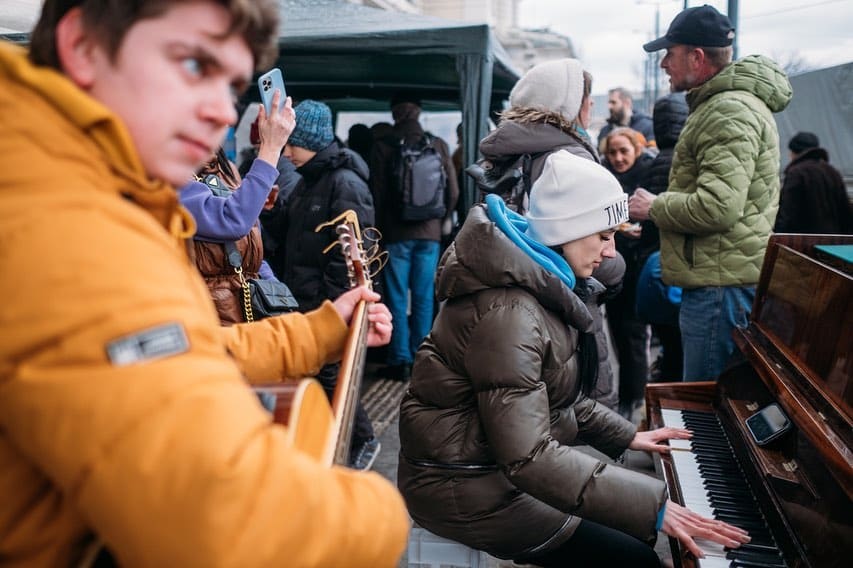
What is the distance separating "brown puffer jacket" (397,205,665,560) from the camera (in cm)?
198

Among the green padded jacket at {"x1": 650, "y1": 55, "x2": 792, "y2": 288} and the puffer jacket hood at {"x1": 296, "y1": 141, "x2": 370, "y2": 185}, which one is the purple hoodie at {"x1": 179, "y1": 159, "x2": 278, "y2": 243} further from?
the green padded jacket at {"x1": 650, "y1": 55, "x2": 792, "y2": 288}

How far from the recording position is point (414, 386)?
90.7 inches

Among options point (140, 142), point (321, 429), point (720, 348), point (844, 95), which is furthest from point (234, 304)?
point (844, 95)

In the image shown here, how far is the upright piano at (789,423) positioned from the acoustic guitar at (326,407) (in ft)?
3.65

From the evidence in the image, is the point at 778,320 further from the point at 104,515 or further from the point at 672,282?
the point at 104,515

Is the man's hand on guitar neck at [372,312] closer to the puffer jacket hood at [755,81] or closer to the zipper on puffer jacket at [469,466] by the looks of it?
the zipper on puffer jacket at [469,466]

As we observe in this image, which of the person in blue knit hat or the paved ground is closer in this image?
the paved ground

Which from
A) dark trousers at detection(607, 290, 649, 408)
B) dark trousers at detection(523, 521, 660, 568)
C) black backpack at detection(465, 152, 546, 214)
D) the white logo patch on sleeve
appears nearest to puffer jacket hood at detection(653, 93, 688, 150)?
dark trousers at detection(607, 290, 649, 408)

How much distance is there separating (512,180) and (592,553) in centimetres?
171

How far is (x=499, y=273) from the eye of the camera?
A: 2061 mm

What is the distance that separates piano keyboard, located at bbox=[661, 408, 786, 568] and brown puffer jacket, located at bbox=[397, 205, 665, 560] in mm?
227

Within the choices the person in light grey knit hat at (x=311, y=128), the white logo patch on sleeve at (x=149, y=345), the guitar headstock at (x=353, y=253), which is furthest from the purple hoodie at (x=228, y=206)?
the white logo patch on sleeve at (x=149, y=345)

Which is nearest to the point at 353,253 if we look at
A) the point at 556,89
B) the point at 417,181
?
the point at 556,89

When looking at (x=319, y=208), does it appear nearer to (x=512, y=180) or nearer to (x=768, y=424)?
(x=512, y=180)
